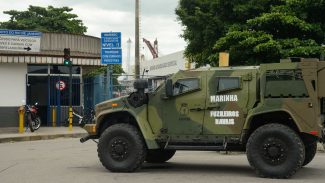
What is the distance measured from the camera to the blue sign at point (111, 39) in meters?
24.5

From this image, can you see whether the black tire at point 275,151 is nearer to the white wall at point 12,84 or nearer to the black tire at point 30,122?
the black tire at point 30,122

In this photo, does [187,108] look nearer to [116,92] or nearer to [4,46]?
[4,46]

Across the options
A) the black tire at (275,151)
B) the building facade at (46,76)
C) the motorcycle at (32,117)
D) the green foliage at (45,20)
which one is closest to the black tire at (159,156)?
the black tire at (275,151)

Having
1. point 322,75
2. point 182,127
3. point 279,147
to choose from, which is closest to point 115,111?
point 182,127

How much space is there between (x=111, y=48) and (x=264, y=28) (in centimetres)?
663

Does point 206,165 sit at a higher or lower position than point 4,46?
lower

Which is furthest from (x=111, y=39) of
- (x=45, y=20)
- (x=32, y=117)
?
(x=45, y=20)

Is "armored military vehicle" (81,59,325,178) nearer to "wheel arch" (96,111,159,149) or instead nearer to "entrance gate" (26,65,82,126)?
"wheel arch" (96,111,159,149)

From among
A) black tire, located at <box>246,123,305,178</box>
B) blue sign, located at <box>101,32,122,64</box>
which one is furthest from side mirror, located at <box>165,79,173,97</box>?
blue sign, located at <box>101,32,122,64</box>

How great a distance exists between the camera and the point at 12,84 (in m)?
24.1

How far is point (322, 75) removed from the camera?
32.8 feet

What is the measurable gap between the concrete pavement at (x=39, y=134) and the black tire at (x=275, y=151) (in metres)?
12.3

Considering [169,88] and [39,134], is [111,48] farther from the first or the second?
[169,88]

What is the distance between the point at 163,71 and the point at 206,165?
154 feet
